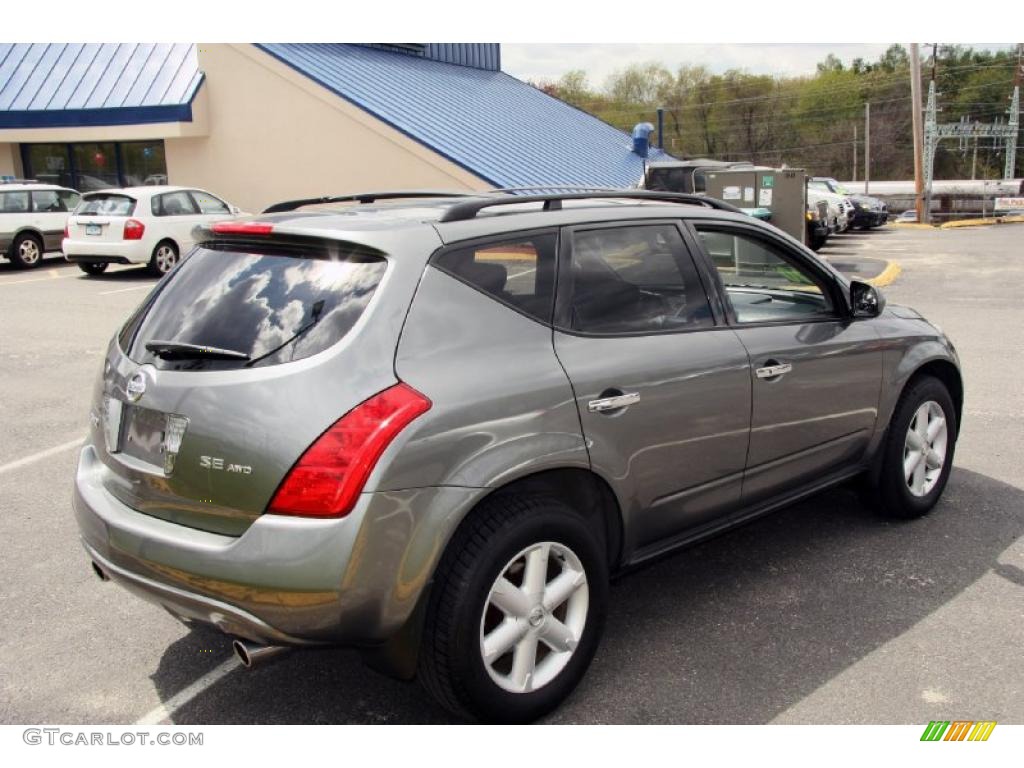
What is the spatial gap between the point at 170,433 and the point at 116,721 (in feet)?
3.39

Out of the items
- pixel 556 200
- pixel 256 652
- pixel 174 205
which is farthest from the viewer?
pixel 174 205

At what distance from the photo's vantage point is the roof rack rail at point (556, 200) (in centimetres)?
321

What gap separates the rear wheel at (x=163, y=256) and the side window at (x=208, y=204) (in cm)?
95

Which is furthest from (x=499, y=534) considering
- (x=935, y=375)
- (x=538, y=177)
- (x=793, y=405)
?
(x=538, y=177)

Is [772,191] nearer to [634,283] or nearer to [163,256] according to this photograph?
[163,256]

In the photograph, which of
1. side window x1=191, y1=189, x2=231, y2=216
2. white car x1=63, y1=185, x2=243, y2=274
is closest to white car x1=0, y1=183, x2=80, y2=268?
white car x1=63, y1=185, x2=243, y2=274

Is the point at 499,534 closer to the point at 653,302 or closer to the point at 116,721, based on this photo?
the point at 653,302

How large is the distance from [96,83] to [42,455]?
22.0 metres

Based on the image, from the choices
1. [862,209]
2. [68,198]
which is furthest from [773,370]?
[862,209]

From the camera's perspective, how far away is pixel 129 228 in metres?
15.9

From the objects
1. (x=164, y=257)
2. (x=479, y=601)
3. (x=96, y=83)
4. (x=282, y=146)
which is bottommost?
(x=479, y=601)

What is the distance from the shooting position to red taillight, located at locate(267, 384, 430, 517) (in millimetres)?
2646

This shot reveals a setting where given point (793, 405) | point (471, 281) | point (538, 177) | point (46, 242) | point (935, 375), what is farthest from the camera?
point (538, 177)

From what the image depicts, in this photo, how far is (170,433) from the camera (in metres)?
2.92
